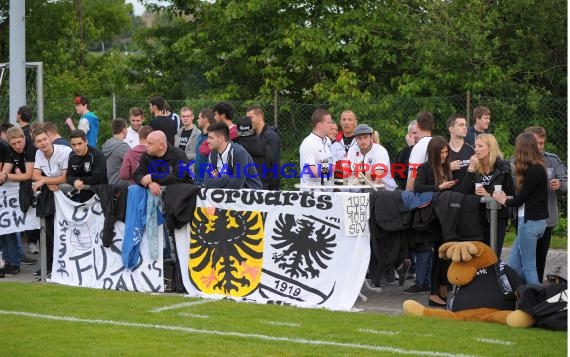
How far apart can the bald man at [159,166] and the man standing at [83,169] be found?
86 cm

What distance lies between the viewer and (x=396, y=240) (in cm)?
1109

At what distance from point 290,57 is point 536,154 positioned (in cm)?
1163

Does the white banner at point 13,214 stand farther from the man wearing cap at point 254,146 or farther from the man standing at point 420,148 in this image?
the man standing at point 420,148

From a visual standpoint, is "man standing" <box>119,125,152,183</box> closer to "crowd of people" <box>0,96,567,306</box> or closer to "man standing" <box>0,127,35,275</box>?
"crowd of people" <box>0,96,567,306</box>

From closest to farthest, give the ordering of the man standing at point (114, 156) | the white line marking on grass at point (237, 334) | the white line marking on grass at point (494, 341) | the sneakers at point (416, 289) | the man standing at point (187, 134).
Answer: the white line marking on grass at point (237, 334) < the white line marking on grass at point (494, 341) < the sneakers at point (416, 289) < the man standing at point (114, 156) < the man standing at point (187, 134)

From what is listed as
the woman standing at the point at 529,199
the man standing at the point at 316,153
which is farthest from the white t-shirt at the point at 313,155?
the woman standing at the point at 529,199

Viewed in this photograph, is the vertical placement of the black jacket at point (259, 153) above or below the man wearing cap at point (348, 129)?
below

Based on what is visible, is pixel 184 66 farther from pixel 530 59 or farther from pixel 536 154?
pixel 536 154

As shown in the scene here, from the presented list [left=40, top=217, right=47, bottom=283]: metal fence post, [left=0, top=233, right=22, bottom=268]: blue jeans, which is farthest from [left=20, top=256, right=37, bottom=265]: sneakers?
[left=40, top=217, right=47, bottom=283]: metal fence post

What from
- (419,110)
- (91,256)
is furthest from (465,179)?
(419,110)

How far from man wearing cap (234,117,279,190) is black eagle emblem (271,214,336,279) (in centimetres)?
176

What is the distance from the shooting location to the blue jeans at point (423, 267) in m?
12.0

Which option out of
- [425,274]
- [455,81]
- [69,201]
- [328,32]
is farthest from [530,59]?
[69,201]

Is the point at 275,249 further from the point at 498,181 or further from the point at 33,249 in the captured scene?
the point at 33,249
